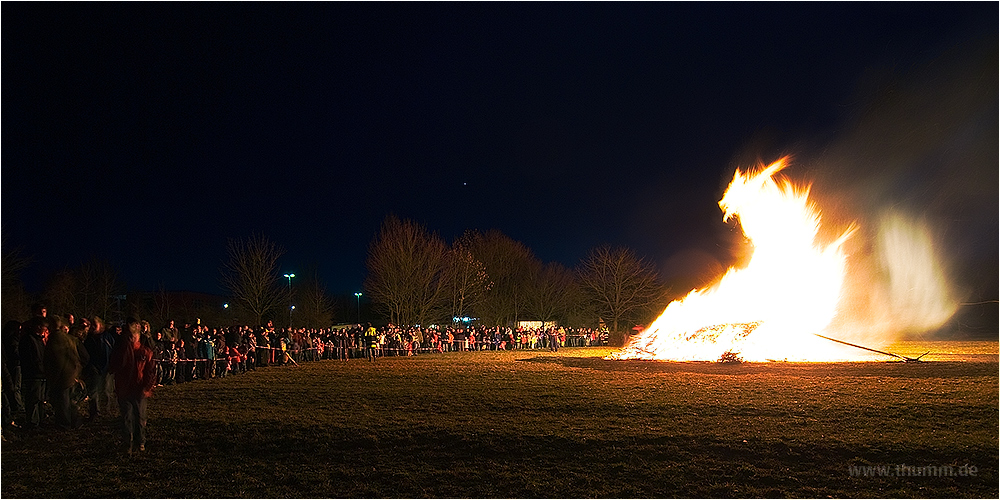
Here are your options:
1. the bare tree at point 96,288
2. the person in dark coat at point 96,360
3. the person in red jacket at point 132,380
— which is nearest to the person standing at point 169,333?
the person in dark coat at point 96,360

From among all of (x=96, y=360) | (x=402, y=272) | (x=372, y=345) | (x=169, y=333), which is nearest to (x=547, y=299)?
(x=402, y=272)

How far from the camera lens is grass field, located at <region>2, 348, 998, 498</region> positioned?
20.5 ft

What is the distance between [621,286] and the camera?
53.4 m

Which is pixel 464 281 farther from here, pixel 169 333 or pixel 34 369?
pixel 34 369

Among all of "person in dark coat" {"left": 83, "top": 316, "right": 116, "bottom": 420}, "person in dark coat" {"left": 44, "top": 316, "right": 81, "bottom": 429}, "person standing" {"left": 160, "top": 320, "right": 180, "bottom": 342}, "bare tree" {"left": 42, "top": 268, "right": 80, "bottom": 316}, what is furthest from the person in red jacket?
"bare tree" {"left": 42, "top": 268, "right": 80, "bottom": 316}

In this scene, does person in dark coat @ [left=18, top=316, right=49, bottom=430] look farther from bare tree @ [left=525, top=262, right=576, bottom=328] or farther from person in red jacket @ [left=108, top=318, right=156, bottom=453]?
bare tree @ [left=525, top=262, right=576, bottom=328]

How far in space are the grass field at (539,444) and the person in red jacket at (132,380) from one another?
0.32 metres

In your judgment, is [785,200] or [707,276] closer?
[785,200]

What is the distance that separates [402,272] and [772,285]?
86.5 ft

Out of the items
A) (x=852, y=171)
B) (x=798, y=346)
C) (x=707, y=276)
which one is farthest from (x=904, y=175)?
(x=707, y=276)

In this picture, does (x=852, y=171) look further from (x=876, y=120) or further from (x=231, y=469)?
(x=231, y=469)

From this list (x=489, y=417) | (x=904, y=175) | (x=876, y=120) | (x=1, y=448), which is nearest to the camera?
(x=1, y=448)

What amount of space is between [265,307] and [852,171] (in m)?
32.2

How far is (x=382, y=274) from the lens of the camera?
1746 inches
